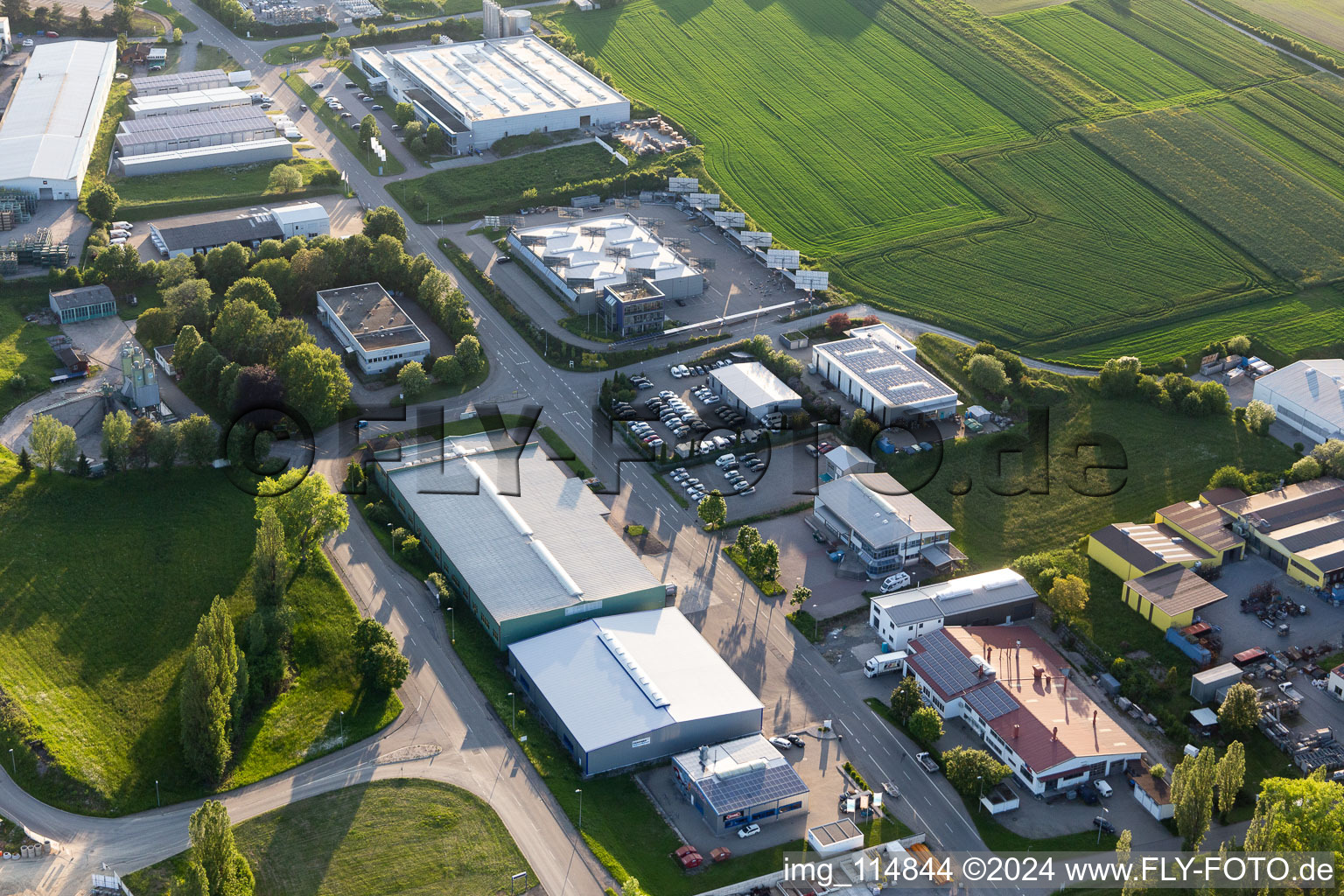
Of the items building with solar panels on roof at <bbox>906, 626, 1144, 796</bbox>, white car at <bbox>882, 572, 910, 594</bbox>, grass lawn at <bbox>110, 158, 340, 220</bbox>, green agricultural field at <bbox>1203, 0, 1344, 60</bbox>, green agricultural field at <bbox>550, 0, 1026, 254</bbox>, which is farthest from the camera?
green agricultural field at <bbox>1203, 0, 1344, 60</bbox>

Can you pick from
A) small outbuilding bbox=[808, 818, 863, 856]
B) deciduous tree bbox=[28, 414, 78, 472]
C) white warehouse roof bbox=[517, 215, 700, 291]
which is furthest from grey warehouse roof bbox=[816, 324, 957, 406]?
deciduous tree bbox=[28, 414, 78, 472]

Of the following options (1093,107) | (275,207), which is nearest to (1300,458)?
(1093,107)

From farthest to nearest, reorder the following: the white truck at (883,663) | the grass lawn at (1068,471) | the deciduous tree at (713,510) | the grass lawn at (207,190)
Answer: the grass lawn at (207,190), the grass lawn at (1068,471), the deciduous tree at (713,510), the white truck at (883,663)

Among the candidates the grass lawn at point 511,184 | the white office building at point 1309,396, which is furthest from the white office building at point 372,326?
the white office building at point 1309,396

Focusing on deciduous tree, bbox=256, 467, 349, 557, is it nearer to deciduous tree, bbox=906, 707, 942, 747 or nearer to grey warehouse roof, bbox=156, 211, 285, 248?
deciduous tree, bbox=906, 707, 942, 747

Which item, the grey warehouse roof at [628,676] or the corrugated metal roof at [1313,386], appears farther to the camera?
the corrugated metal roof at [1313,386]

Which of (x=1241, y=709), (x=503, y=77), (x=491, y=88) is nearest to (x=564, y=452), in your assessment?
(x=1241, y=709)

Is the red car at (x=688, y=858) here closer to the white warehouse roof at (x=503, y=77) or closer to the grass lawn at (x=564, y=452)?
the grass lawn at (x=564, y=452)
